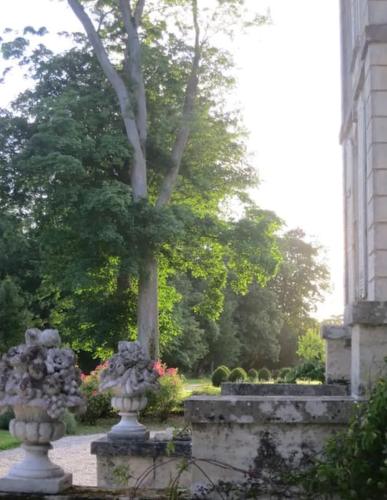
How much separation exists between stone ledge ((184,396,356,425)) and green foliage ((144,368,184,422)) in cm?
1507

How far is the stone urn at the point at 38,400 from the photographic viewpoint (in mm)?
3812

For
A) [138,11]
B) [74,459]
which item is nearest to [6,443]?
[74,459]

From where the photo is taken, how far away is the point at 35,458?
12.9ft

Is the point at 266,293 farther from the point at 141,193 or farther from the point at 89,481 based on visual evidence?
the point at 89,481

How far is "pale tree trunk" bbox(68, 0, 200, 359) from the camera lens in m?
21.5

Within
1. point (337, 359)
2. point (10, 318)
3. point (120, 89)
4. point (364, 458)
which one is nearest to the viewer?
point (364, 458)

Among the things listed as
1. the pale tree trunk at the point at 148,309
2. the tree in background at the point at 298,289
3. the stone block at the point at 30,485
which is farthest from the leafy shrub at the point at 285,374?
the tree in background at the point at 298,289

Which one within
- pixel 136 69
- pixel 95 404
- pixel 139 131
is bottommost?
pixel 95 404

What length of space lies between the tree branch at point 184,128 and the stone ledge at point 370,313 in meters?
18.4

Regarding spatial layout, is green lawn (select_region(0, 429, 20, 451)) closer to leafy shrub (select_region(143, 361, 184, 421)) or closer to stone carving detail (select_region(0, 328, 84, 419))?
leafy shrub (select_region(143, 361, 184, 421))

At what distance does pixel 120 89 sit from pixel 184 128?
243cm

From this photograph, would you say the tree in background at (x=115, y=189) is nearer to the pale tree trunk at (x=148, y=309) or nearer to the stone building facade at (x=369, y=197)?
the pale tree trunk at (x=148, y=309)

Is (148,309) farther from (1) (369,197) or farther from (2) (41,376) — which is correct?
(2) (41,376)

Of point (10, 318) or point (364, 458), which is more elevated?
point (10, 318)
